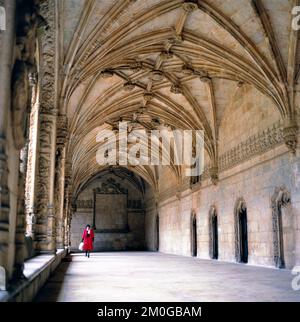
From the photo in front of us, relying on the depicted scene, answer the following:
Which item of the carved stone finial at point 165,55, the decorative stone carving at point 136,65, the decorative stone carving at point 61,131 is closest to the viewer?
the decorative stone carving at point 61,131

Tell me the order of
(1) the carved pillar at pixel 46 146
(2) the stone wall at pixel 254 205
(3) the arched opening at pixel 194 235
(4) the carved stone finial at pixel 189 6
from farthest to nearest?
(3) the arched opening at pixel 194 235 → (2) the stone wall at pixel 254 205 → (4) the carved stone finial at pixel 189 6 → (1) the carved pillar at pixel 46 146

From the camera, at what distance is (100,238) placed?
3092 centimetres

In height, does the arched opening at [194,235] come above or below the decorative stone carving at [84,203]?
below

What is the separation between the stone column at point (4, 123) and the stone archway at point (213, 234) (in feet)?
46.4

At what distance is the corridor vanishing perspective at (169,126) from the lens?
3641mm

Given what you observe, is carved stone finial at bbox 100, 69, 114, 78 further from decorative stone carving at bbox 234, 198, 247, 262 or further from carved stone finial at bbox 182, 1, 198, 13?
decorative stone carving at bbox 234, 198, 247, 262

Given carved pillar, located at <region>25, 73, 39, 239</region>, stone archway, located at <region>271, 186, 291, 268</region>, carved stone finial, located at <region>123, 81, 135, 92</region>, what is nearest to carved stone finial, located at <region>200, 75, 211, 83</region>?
carved stone finial, located at <region>123, 81, 135, 92</region>

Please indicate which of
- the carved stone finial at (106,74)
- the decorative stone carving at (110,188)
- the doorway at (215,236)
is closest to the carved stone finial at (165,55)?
the carved stone finial at (106,74)

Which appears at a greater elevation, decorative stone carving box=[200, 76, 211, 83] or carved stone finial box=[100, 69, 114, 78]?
carved stone finial box=[100, 69, 114, 78]

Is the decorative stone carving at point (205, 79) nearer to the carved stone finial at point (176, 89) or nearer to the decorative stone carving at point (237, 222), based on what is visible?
the carved stone finial at point (176, 89)

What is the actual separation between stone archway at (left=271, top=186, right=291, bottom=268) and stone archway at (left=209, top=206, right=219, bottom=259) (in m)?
5.14

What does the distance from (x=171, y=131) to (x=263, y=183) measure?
8.07 meters

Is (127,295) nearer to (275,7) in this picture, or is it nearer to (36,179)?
(36,179)

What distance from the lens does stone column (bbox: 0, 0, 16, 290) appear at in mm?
2879
